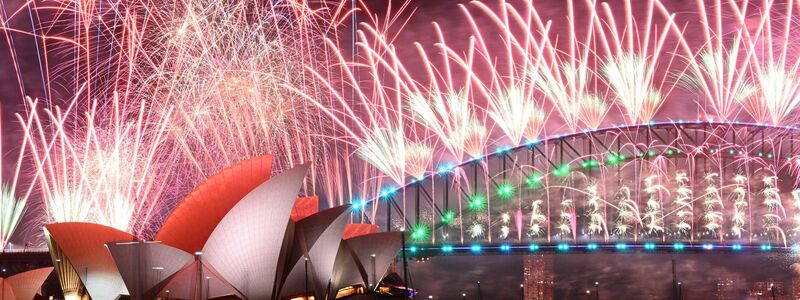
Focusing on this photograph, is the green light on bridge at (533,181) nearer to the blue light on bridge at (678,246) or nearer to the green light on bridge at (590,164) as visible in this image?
the green light on bridge at (590,164)

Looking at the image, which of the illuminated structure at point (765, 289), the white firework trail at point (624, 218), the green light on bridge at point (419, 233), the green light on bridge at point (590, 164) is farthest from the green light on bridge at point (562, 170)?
the illuminated structure at point (765, 289)

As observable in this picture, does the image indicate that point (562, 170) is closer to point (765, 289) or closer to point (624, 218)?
point (624, 218)

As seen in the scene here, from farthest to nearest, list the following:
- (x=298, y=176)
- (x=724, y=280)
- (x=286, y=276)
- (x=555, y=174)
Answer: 1. (x=555, y=174)
2. (x=724, y=280)
3. (x=286, y=276)
4. (x=298, y=176)

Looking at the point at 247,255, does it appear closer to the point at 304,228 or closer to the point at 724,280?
the point at 304,228

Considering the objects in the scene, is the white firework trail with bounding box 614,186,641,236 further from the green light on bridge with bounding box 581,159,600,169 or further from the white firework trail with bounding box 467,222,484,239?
the white firework trail with bounding box 467,222,484,239

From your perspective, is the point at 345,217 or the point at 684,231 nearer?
the point at 345,217

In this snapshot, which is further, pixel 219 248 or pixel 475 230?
pixel 475 230

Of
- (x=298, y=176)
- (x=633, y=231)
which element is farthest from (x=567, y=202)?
(x=298, y=176)

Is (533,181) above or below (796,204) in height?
above

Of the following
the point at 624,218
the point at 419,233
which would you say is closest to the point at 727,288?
the point at 624,218
